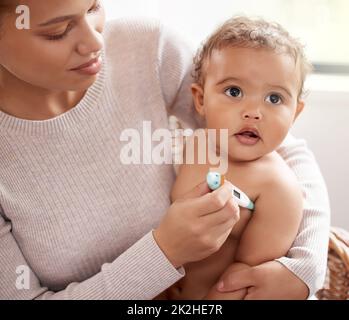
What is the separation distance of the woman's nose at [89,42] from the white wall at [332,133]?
92cm

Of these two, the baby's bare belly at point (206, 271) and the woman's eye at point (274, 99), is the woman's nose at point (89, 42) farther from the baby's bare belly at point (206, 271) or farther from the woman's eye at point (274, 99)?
the baby's bare belly at point (206, 271)

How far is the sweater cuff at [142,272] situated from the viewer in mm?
989

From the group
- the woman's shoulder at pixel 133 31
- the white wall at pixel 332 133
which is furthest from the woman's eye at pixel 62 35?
the white wall at pixel 332 133

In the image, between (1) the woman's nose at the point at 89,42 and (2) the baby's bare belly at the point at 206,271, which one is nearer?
(1) the woman's nose at the point at 89,42

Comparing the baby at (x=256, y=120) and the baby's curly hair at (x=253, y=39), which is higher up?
the baby's curly hair at (x=253, y=39)

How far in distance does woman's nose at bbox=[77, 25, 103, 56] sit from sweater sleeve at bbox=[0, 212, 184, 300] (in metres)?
0.35

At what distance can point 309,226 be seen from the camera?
1.12 meters

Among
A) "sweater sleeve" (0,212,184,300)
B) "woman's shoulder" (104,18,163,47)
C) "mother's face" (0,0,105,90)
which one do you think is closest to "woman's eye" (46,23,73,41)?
"mother's face" (0,0,105,90)

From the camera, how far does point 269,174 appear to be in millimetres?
1086

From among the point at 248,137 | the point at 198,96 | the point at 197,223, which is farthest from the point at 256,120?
the point at 197,223

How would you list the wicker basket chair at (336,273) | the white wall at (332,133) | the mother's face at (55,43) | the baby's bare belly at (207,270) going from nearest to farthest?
the mother's face at (55,43), the baby's bare belly at (207,270), the wicker basket chair at (336,273), the white wall at (332,133)
